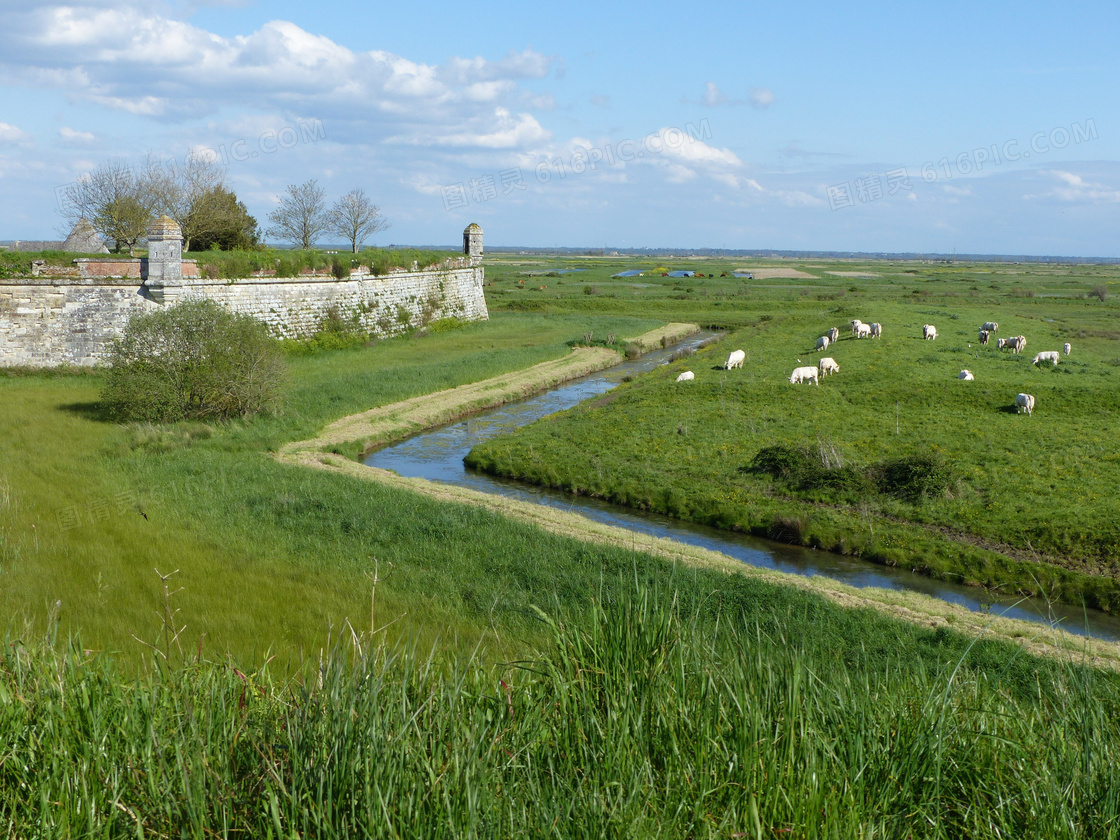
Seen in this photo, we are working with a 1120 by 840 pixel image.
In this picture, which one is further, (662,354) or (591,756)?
(662,354)

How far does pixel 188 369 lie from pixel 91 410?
332cm

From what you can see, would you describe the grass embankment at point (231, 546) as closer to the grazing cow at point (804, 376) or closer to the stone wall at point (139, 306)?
the stone wall at point (139, 306)

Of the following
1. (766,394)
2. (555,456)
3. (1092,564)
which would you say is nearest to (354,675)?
(1092,564)

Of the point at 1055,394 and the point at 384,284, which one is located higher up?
the point at 384,284

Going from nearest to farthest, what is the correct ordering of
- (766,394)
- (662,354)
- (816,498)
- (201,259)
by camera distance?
1. (816,498)
2. (766,394)
3. (201,259)
4. (662,354)

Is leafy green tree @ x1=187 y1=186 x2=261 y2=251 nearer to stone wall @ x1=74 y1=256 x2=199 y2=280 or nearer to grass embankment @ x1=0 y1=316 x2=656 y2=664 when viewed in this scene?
stone wall @ x1=74 y1=256 x2=199 y2=280

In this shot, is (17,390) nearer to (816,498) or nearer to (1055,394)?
(816,498)

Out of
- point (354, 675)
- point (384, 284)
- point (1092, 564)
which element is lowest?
point (1092, 564)

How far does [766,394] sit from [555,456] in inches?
383

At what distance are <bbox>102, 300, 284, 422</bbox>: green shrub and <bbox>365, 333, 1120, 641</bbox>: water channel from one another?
4624 millimetres

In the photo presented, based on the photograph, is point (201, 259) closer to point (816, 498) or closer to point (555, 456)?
point (555, 456)

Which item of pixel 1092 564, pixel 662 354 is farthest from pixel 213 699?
pixel 662 354

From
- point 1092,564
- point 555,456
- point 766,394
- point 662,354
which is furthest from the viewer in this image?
point 662,354

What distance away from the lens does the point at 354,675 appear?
4.36 meters
